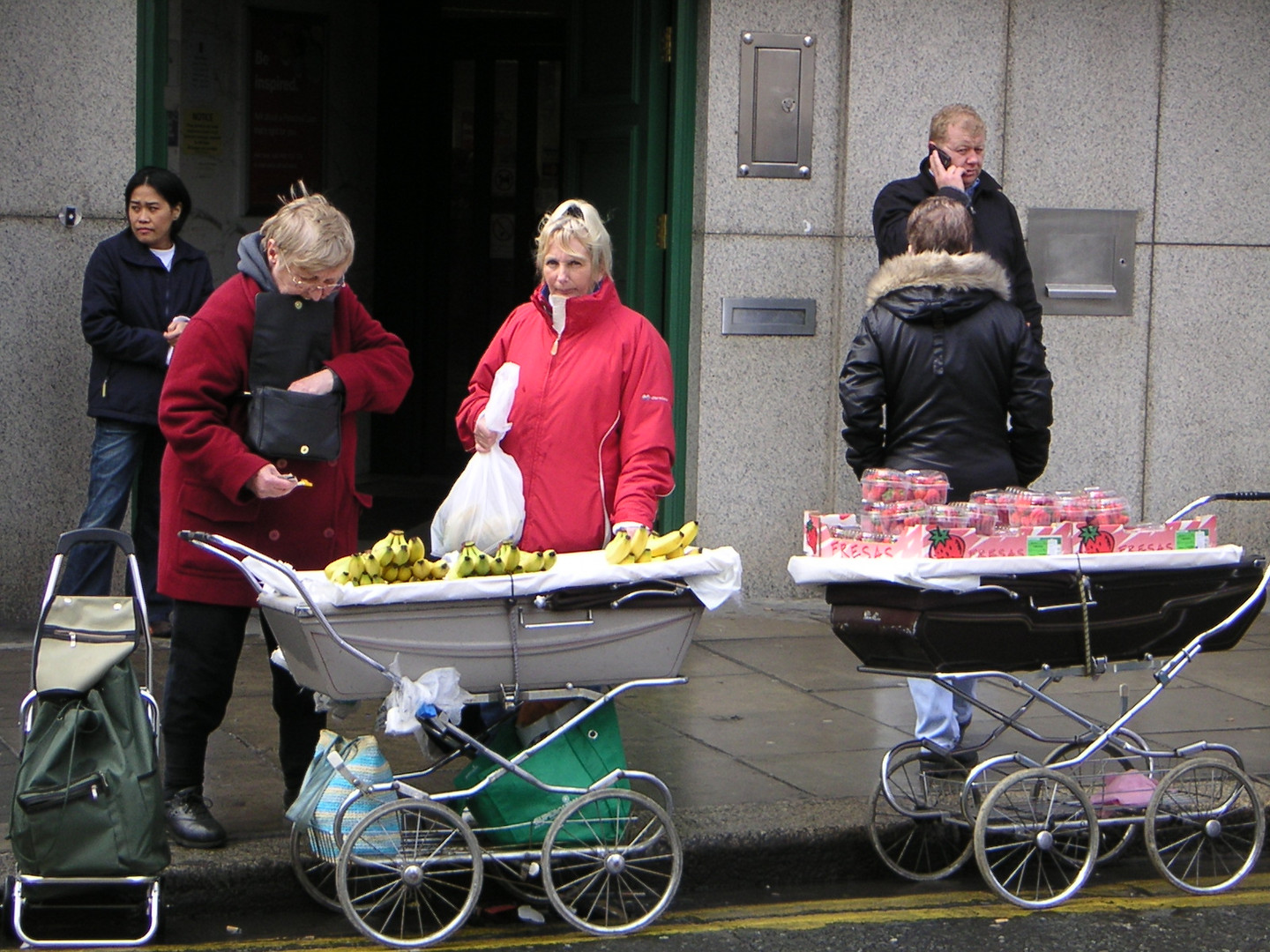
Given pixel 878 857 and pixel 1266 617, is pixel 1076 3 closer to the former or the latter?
pixel 1266 617

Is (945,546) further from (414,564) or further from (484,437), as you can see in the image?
(414,564)

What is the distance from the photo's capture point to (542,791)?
15.0ft

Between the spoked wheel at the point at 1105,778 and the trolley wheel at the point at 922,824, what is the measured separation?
312 mm

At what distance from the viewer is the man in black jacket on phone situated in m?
6.67

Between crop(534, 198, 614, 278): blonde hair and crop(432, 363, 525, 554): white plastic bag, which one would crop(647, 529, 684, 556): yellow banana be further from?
crop(534, 198, 614, 278): blonde hair

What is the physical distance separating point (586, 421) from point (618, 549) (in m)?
0.57

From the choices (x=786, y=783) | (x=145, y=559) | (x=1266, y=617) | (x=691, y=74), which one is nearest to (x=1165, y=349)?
(x=1266, y=617)

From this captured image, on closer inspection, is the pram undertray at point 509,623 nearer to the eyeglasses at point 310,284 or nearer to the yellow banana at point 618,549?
the yellow banana at point 618,549

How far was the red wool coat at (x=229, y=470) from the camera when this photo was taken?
183 inches

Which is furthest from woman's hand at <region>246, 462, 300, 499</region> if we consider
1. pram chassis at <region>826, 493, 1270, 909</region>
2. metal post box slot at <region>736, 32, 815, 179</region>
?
metal post box slot at <region>736, 32, 815, 179</region>

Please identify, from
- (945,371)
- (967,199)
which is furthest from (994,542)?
(967,199)

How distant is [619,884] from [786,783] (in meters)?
1.10

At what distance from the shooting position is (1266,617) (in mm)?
8547

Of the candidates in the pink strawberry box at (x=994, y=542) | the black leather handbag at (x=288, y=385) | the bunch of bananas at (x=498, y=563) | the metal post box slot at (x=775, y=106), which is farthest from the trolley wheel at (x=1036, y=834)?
the metal post box slot at (x=775, y=106)
